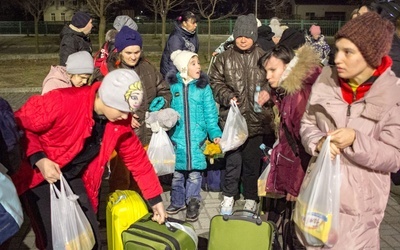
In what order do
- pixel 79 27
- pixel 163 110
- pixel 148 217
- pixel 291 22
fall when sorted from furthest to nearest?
1. pixel 291 22
2. pixel 79 27
3. pixel 163 110
4. pixel 148 217

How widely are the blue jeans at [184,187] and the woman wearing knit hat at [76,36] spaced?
2.18 m

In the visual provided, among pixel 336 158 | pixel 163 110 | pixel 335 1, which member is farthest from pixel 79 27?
pixel 335 1

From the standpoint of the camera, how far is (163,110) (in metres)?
4.75

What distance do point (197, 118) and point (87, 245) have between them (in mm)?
2113

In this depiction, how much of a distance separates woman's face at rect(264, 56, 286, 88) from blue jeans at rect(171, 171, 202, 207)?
5.34ft

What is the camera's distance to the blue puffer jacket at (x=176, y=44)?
6.52 meters

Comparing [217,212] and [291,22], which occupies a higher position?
[291,22]

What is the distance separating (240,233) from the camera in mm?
3623

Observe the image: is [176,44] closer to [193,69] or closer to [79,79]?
[193,69]

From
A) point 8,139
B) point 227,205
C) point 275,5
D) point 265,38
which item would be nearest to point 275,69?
point 227,205

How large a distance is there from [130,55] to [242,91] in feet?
4.01

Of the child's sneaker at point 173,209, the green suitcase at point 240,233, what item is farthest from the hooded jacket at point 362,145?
the child's sneaker at point 173,209

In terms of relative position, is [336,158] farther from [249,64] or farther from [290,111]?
[249,64]

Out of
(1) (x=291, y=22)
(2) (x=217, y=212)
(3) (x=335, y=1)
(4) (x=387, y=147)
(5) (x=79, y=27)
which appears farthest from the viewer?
(3) (x=335, y=1)
